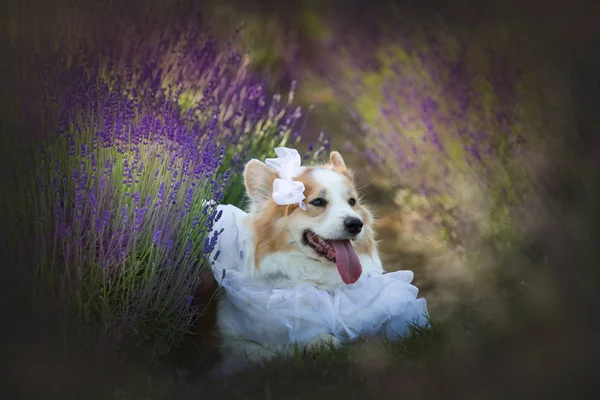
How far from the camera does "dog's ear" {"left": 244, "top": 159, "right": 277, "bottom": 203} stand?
10.8 ft

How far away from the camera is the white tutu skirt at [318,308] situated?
10.1 feet

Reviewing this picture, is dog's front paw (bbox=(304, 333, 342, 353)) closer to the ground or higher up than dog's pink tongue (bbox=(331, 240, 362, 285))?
closer to the ground

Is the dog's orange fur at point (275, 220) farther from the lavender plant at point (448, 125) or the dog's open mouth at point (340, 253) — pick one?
the lavender plant at point (448, 125)

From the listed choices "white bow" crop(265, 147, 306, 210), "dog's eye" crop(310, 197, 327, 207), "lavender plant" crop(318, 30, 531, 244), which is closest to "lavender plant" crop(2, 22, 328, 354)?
"white bow" crop(265, 147, 306, 210)

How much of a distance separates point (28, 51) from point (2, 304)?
163 centimetres

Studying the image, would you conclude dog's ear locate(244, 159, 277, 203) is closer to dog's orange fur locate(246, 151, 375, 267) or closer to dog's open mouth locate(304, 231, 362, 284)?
dog's orange fur locate(246, 151, 375, 267)

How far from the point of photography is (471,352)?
204cm

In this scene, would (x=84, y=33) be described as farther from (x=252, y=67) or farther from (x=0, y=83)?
(x=252, y=67)

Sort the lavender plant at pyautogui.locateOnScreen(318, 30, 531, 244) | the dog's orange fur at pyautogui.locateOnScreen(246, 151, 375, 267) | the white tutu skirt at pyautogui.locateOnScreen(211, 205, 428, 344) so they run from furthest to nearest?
the lavender plant at pyautogui.locateOnScreen(318, 30, 531, 244)
the dog's orange fur at pyautogui.locateOnScreen(246, 151, 375, 267)
the white tutu skirt at pyautogui.locateOnScreen(211, 205, 428, 344)

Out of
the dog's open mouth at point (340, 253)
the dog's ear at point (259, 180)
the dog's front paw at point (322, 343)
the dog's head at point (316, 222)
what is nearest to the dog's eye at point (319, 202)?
the dog's head at point (316, 222)

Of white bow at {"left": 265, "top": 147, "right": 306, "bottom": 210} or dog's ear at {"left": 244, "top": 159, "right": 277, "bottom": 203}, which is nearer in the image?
white bow at {"left": 265, "top": 147, "right": 306, "bottom": 210}

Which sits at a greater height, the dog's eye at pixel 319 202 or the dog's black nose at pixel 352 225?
the dog's eye at pixel 319 202

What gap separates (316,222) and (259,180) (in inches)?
16.2

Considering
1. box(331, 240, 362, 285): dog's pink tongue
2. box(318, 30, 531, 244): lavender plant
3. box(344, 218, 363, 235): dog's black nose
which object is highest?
box(318, 30, 531, 244): lavender plant
